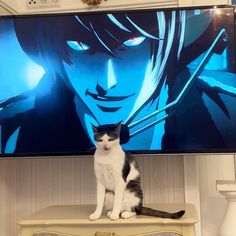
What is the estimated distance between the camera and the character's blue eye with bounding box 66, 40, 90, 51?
1.67 metres

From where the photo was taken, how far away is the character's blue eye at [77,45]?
1.67m

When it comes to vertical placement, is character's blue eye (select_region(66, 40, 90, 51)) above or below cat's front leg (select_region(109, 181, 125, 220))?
above

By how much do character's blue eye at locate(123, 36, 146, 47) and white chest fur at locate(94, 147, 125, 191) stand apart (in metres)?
0.53

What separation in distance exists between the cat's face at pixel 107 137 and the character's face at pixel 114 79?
26 cm

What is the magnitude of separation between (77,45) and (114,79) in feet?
0.77

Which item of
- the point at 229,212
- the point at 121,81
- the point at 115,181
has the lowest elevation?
the point at 229,212

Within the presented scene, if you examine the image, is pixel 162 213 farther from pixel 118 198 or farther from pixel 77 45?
pixel 77 45

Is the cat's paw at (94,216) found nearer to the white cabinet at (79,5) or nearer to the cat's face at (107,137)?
the cat's face at (107,137)

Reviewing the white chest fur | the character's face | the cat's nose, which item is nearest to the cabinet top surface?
the white chest fur

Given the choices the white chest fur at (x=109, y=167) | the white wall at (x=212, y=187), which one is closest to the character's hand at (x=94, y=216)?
the white chest fur at (x=109, y=167)

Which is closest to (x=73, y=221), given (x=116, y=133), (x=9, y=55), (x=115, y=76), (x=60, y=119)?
(x=116, y=133)

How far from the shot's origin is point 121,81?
1.64 meters

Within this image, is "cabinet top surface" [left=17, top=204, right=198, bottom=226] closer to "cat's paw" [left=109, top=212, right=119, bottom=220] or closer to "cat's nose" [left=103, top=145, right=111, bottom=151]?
"cat's paw" [left=109, top=212, right=119, bottom=220]

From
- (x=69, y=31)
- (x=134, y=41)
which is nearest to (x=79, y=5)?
(x=69, y=31)
